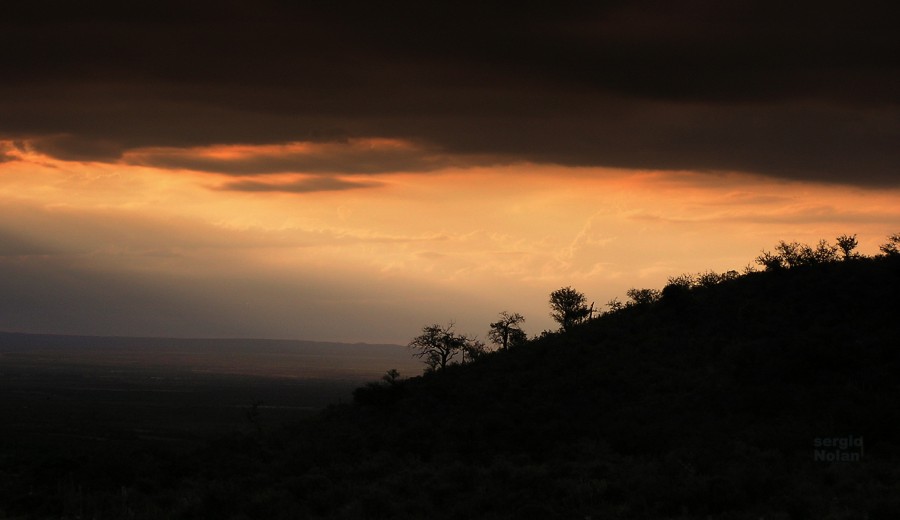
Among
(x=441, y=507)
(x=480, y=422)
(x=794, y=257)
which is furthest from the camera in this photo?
(x=794, y=257)

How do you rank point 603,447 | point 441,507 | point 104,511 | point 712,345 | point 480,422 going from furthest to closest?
point 712,345 < point 480,422 < point 603,447 < point 104,511 < point 441,507

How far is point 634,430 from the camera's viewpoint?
162 ft

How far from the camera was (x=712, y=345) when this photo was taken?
61.2 metres

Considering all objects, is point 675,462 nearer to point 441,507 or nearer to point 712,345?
point 441,507

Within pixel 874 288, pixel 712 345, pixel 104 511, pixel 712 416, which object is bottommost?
pixel 104 511

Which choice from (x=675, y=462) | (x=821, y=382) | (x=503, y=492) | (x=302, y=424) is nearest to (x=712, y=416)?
(x=821, y=382)

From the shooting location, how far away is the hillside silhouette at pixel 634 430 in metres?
34.6

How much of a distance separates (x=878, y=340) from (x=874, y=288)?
7948 millimetres

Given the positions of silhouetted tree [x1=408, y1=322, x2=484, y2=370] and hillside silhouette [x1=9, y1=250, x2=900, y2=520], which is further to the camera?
silhouetted tree [x1=408, y1=322, x2=484, y2=370]

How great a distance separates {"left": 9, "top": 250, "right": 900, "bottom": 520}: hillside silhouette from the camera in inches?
1361

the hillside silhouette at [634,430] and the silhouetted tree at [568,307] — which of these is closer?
the hillside silhouette at [634,430]

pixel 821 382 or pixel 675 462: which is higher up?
pixel 821 382

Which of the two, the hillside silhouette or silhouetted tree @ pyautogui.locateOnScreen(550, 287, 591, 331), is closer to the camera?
the hillside silhouette

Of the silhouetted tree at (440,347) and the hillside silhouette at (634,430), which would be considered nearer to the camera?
the hillside silhouette at (634,430)
